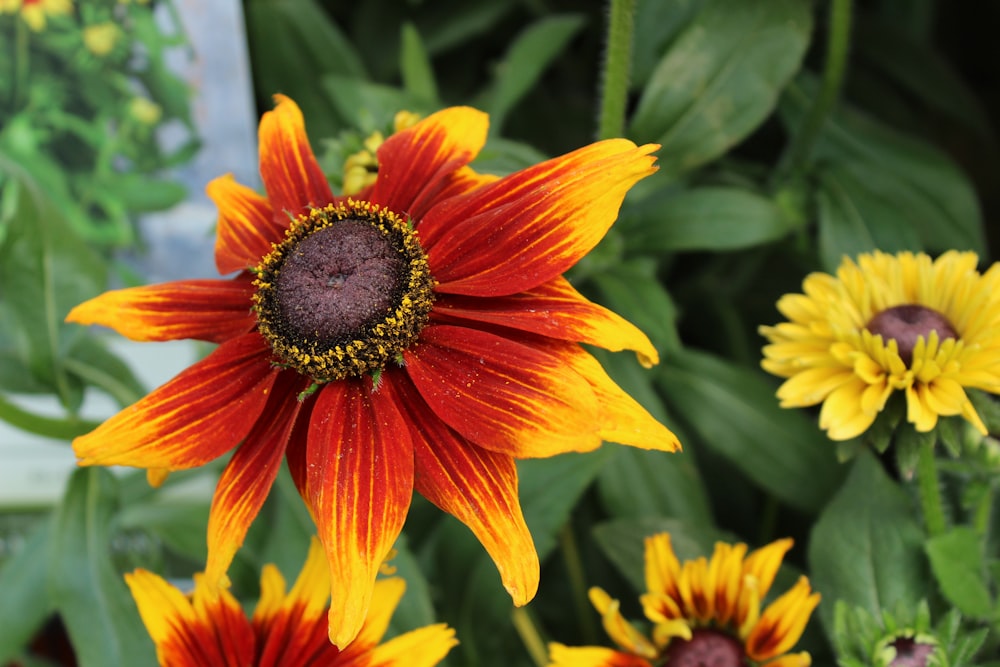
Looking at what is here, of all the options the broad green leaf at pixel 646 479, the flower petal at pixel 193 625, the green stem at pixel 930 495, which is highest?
the green stem at pixel 930 495

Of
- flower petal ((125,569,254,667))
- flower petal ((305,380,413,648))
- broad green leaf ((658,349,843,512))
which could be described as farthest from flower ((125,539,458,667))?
broad green leaf ((658,349,843,512))

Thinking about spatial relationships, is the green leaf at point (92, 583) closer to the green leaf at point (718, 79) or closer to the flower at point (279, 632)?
the flower at point (279, 632)

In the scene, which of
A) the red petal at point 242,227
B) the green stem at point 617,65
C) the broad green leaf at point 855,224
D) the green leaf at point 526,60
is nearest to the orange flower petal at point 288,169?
the red petal at point 242,227

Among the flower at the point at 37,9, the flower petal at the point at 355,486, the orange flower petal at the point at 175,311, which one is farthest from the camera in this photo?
the flower at the point at 37,9

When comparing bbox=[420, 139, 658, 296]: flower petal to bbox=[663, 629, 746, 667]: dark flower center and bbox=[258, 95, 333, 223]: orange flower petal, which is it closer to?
bbox=[258, 95, 333, 223]: orange flower petal

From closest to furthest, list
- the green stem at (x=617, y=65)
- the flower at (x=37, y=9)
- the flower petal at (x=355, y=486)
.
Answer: the flower petal at (x=355, y=486)
the green stem at (x=617, y=65)
the flower at (x=37, y=9)

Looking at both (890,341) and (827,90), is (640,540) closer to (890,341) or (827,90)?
(890,341)

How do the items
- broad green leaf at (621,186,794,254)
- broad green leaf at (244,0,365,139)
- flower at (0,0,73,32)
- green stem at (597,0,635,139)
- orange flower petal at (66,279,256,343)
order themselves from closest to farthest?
orange flower petal at (66,279,256,343), green stem at (597,0,635,139), broad green leaf at (621,186,794,254), flower at (0,0,73,32), broad green leaf at (244,0,365,139)
